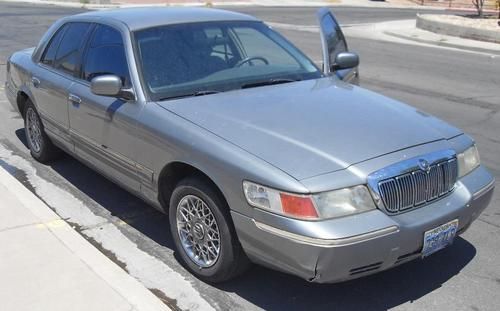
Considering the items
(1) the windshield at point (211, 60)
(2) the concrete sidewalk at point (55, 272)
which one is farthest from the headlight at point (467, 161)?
(2) the concrete sidewalk at point (55, 272)

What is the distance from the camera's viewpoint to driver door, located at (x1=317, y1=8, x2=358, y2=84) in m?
5.46

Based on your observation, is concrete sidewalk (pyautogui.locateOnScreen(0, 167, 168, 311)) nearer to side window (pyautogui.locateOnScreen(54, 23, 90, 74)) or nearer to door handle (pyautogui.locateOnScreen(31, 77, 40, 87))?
side window (pyautogui.locateOnScreen(54, 23, 90, 74))

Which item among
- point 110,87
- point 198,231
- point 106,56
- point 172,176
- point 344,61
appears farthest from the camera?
point 344,61

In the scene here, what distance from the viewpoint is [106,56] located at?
4.80 m

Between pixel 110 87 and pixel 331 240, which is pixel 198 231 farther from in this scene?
pixel 110 87

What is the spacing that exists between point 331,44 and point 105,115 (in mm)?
2407

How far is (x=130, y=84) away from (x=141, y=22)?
0.62 metres

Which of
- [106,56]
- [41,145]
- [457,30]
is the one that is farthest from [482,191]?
[457,30]

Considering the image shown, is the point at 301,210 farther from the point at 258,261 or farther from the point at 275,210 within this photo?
the point at 258,261

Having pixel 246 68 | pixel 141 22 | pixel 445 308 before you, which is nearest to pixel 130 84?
pixel 141 22

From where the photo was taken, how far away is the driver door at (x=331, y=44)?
5.46 meters

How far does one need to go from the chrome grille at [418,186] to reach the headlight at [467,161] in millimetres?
85

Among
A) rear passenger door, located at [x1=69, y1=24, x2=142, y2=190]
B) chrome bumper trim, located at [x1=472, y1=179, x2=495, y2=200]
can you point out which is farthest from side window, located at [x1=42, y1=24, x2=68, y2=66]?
chrome bumper trim, located at [x1=472, y1=179, x2=495, y2=200]

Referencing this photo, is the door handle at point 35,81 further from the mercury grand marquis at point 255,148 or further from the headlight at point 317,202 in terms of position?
the headlight at point 317,202
